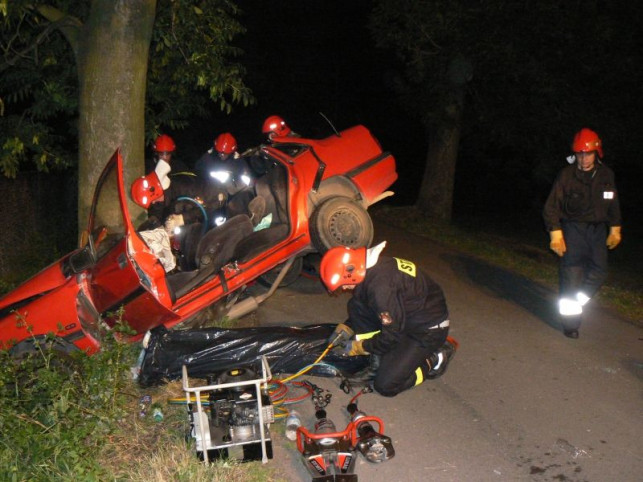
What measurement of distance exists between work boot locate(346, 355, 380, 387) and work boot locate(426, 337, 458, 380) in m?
0.42

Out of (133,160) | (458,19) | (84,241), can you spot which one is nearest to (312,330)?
(84,241)

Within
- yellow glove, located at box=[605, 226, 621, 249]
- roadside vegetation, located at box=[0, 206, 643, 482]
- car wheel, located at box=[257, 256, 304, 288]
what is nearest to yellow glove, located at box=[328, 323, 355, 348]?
roadside vegetation, located at box=[0, 206, 643, 482]

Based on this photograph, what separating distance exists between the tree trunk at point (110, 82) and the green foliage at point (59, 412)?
2175 mm

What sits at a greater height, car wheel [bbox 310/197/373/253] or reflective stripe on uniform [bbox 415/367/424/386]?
car wheel [bbox 310/197/373/253]

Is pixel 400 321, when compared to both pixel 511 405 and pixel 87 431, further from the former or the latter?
pixel 87 431

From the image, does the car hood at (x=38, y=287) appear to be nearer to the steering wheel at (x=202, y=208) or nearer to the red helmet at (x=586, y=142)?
the steering wheel at (x=202, y=208)

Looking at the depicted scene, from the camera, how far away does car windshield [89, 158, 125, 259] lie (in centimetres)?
482

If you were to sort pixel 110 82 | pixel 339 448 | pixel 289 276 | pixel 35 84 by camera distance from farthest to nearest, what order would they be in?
pixel 35 84 → pixel 289 276 → pixel 110 82 → pixel 339 448

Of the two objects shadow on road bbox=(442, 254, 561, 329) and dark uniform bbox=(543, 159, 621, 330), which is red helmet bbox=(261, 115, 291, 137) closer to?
shadow on road bbox=(442, 254, 561, 329)

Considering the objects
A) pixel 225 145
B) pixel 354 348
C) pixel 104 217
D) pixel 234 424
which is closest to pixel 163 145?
pixel 225 145

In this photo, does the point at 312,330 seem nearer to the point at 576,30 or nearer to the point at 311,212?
the point at 311,212

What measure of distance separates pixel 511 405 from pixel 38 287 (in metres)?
3.72

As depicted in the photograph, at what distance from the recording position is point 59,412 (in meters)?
3.83

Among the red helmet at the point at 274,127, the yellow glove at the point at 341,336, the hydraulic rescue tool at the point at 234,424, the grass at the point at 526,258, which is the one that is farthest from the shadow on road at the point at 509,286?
the hydraulic rescue tool at the point at 234,424
